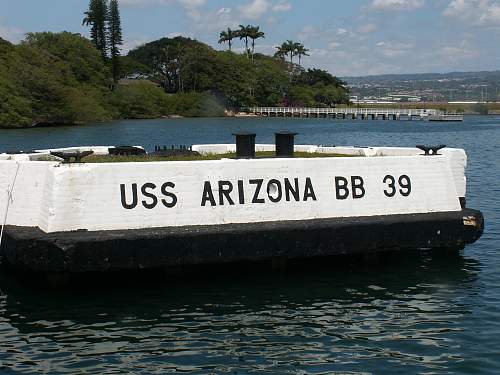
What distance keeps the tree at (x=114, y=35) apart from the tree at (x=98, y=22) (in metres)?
0.93

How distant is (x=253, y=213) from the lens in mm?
13008

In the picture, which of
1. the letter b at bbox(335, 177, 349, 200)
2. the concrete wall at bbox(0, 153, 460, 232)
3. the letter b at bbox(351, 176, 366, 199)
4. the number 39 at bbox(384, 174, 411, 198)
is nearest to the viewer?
the concrete wall at bbox(0, 153, 460, 232)

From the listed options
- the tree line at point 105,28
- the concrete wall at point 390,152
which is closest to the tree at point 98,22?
the tree line at point 105,28

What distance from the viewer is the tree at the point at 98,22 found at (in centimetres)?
12862

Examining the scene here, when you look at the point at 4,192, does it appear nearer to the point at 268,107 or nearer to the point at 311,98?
the point at 268,107

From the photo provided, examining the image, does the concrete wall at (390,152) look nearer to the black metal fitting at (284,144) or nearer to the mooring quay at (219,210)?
the mooring quay at (219,210)

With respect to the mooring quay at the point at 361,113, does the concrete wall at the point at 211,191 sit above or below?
below

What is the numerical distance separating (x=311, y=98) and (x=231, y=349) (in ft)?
521

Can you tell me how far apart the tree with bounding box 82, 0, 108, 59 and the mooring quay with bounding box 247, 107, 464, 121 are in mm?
33194

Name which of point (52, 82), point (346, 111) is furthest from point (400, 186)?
point (346, 111)

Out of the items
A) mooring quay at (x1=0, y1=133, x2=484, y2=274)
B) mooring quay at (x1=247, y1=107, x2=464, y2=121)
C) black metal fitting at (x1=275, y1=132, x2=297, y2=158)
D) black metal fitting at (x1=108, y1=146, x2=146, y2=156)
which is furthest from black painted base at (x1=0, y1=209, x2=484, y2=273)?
mooring quay at (x1=247, y1=107, x2=464, y2=121)

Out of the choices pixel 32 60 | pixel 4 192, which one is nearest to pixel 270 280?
pixel 4 192

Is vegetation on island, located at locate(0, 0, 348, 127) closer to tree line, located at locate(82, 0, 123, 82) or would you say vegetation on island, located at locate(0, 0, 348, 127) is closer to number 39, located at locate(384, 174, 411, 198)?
tree line, located at locate(82, 0, 123, 82)

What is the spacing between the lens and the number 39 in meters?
14.0
